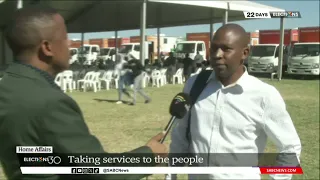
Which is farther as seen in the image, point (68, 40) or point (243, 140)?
point (243, 140)

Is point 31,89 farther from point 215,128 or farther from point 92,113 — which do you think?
point 92,113

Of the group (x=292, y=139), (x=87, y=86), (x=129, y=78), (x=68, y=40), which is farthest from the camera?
(x=87, y=86)

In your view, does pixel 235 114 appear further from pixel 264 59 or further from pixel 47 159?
pixel 264 59

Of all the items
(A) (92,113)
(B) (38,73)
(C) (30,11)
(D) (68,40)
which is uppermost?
(C) (30,11)

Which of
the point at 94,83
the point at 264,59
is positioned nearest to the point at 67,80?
the point at 94,83

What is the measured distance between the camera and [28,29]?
1.43m

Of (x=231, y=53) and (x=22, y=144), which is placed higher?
(x=231, y=53)

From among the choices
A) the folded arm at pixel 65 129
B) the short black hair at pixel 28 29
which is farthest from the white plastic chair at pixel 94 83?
the folded arm at pixel 65 129

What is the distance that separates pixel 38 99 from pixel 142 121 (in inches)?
306

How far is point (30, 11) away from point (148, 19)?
81.7 feet

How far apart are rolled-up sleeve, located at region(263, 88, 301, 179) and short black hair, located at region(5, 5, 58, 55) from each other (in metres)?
1.17

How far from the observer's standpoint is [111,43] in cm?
4522

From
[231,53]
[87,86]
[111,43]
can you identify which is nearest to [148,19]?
[87,86]

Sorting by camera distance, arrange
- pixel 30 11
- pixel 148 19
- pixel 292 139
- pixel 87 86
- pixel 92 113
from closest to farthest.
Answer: pixel 30 11
pixel 292 139
pixel 92 113
pixel 87 86
pixel 148 19
